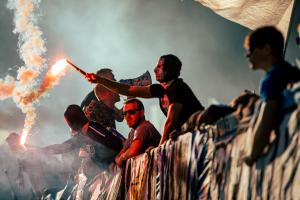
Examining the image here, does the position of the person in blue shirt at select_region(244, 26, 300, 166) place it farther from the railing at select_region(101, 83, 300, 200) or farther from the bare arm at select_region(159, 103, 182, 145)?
the bare arm at select_region(159, 103, 182, 145)

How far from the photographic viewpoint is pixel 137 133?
20.5ft

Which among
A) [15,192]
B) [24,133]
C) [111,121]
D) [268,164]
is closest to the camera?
[268,164]

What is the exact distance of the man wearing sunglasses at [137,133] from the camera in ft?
20.0

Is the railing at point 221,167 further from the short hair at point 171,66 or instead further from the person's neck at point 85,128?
the person's neck at point 85,128

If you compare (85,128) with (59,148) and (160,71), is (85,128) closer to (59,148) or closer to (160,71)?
(59,148)

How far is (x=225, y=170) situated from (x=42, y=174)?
8.32m

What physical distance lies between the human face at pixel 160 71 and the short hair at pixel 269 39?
2.76 metres

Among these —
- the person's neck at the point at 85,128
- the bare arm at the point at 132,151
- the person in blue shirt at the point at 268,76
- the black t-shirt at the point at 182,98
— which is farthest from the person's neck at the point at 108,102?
the person in blue shirt at the point at 268,76

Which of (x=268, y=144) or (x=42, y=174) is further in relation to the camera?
(x=42, y=174)

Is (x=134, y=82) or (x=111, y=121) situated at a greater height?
(x=134, y=82)

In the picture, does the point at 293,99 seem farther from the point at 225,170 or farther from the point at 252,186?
the point at 225,170

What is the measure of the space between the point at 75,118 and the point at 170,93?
124 inches

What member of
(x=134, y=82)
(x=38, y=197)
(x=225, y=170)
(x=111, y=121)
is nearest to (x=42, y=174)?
(x=38, y=197)

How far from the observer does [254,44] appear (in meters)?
3.02
